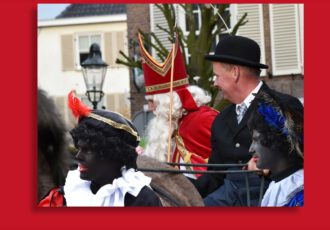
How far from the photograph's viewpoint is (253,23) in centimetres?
367

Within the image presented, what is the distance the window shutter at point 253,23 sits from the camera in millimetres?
3397

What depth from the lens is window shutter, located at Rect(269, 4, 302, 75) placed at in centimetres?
323

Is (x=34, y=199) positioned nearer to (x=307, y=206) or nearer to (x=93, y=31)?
(x=307, y=206)

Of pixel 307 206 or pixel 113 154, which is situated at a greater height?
pixel 113 154

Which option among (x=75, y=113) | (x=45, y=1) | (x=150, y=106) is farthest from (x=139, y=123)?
(x=75, y=113)

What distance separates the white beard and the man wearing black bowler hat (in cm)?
74

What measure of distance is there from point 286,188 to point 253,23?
1.18 m

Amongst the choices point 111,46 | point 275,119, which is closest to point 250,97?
point 275,119

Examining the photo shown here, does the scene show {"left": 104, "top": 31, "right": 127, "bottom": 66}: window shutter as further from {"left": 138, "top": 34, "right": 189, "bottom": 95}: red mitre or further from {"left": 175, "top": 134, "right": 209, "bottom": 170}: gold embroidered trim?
{"left": 175, "top": 134, "right": 209, "bottom": 170}: gold embroidered trim

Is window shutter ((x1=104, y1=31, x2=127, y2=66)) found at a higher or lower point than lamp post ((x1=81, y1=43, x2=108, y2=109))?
higher

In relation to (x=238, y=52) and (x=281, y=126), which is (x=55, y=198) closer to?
(x=281, y=126)

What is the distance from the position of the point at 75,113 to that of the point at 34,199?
0.45 m

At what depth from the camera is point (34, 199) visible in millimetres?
2740

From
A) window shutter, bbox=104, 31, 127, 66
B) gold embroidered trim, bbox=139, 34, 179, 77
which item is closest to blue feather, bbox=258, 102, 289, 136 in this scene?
gold embroidered trim, bbox=139, 34, 179, 77
